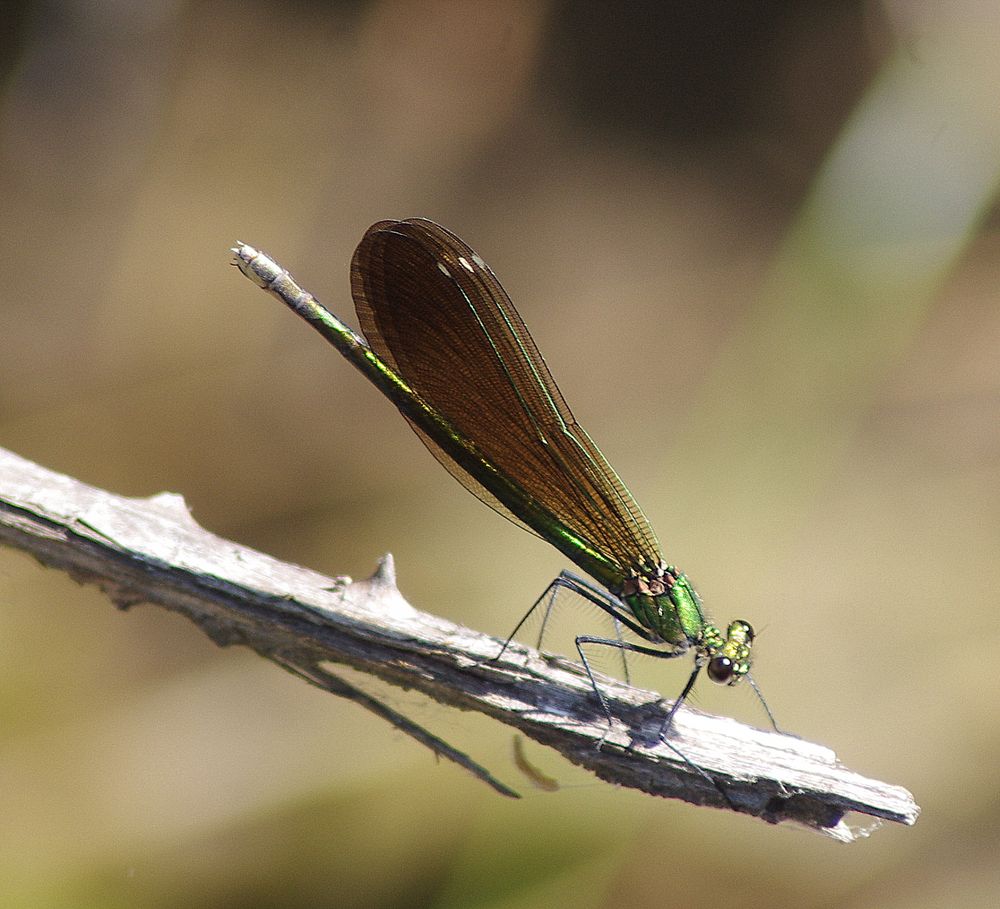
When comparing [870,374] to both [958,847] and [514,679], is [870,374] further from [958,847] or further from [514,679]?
[514,679]

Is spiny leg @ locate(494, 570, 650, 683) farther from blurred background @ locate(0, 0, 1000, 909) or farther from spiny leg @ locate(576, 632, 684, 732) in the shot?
blurred background @ locate(0, 0, 1000, 909)

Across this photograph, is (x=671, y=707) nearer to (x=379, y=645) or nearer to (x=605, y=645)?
(x=605, y=645)

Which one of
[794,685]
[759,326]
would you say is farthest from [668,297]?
[794,685]

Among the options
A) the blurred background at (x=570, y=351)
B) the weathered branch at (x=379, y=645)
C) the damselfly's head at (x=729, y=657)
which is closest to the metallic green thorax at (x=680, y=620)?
the damselfly's head at (x=729, y=657)

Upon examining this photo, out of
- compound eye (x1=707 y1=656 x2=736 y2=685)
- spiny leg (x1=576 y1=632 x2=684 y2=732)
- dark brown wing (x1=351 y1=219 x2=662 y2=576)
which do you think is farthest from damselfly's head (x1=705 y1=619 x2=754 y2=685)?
dark brown wing (x1=351 y1=219 x2=662 y2=576)

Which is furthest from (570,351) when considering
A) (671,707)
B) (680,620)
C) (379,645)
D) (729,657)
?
(379,645)

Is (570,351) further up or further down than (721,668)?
further up

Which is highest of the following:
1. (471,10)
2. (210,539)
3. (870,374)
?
(471,10)

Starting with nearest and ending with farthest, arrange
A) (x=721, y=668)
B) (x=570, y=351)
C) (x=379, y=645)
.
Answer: (x=379, y=645)
(x=721, y=668)
(x=570, y=351)
